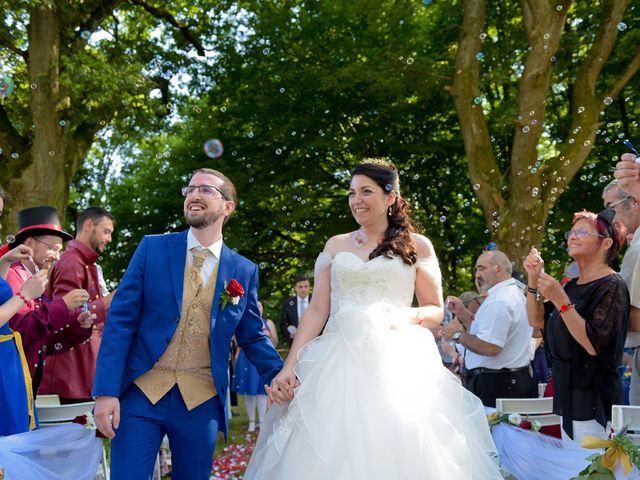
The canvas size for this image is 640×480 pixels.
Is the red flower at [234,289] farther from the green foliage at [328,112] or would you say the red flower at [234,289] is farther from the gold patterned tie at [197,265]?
the green foliage at [328,112]

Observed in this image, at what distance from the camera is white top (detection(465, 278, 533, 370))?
7.00 metres

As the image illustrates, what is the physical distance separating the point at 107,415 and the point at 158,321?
0.58 meters

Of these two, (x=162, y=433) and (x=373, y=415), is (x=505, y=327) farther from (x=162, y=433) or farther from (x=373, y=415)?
(x=162, y=433)

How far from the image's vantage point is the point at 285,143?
19.3m

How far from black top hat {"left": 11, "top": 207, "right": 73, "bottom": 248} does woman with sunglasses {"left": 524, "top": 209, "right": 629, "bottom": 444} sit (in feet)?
11.4

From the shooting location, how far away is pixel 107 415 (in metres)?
4.31

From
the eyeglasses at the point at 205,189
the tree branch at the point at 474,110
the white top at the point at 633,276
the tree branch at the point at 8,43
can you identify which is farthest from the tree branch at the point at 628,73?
the eyeglasses at the point at 205,189

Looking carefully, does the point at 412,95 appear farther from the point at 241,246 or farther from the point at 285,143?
the point at 241,246

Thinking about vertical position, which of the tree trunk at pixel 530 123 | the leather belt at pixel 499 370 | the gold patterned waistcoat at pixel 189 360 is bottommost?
the leather belt at pixel 499 370

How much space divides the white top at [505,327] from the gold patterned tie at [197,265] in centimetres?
307

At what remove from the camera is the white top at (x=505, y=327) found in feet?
23.0

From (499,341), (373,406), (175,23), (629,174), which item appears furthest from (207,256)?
(175,23)

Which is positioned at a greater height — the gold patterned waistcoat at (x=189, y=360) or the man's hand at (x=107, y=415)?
the gold patterned waistcoat at (x=189, y=360)

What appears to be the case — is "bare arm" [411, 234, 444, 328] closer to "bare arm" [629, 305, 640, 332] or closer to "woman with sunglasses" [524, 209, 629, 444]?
"woman with sunglasses" [524, 209, 629, 444]
